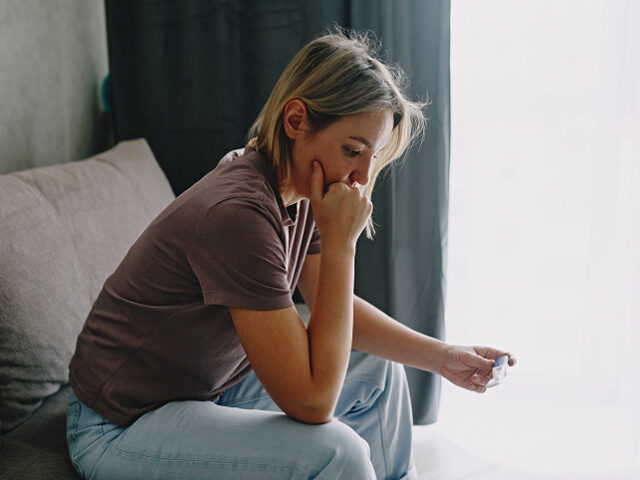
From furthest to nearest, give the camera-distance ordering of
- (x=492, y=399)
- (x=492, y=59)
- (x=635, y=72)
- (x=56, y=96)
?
(x=492, y=399)
(x=56, y=96)
(x=492, y=59)
(x=635, y=72)

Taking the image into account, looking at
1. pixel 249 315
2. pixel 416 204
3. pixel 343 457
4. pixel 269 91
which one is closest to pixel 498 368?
pixel 343 457

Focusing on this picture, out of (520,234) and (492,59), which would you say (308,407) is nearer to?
(520,234)

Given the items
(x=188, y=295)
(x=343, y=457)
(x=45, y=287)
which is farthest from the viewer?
(x=45, y=287)

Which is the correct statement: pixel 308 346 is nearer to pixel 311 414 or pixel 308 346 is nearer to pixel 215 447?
pixel 311 414

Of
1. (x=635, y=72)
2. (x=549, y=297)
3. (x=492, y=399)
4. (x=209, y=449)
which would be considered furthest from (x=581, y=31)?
(x=209, y=449)

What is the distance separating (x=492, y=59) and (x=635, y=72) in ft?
1.18

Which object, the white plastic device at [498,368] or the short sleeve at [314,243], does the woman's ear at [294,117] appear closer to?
the short sleeve at [314,243]

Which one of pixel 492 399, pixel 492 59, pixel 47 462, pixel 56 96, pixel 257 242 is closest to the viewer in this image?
pixel 257 242

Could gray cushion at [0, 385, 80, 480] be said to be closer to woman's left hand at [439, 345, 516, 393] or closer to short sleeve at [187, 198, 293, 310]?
short sleeve at [187, 198, 293, 310]

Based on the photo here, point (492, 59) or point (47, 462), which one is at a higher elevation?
point (492, 59)

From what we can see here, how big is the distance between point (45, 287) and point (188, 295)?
35 cm

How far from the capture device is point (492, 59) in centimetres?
161

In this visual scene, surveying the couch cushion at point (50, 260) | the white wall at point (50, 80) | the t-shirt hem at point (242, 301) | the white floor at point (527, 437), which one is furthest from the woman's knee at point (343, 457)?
the white wall at point (50, 80)

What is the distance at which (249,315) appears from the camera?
0.85 m
